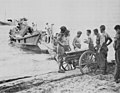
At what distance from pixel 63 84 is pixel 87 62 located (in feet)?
1.58

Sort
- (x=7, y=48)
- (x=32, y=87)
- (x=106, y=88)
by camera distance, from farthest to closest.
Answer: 1. (x=7, y=48)
2. (x=32, y=87)
3. (x=106, y=88)

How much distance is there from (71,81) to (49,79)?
0.90ft

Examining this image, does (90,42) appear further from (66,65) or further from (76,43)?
(66,65)

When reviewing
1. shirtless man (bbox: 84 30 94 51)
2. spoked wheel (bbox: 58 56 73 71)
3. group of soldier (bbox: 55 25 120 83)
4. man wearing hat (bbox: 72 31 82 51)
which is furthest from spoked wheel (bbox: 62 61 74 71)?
shirtless man (bbox: 84 30 94 51)

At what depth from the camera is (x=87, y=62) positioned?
249 centimetres

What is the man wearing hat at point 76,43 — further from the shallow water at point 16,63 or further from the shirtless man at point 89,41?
the shallow water at point 16,63

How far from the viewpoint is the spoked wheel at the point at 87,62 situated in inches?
96.9

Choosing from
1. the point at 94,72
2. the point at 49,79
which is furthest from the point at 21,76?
the point at 94,72

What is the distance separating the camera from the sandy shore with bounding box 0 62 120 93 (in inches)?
79.6

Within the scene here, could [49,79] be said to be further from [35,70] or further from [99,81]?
[99,81]

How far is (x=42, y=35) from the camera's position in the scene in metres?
3.03

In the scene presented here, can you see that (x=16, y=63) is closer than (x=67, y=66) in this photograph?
Yes

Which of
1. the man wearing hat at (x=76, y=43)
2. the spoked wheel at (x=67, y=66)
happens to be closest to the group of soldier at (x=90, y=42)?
the man wearing hat at (x=76, y=43)

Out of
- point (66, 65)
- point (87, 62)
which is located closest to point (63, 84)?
point (87, 62)
